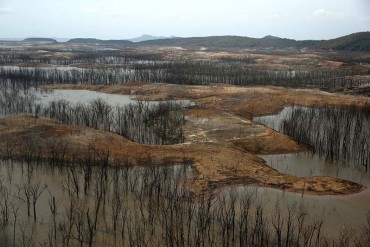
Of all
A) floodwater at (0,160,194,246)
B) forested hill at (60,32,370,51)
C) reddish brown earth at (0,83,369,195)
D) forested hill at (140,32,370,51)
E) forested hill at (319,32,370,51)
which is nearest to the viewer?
floodwater at (0,160,194,246)

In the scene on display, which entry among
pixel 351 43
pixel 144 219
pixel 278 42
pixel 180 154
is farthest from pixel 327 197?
pixel 278 42

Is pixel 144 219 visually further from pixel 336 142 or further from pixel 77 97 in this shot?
pixel 77 97

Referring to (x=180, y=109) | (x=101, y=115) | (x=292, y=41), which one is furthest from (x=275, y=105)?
(x=292, y=41)

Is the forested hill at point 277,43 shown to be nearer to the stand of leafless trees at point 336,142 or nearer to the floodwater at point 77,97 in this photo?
the floodwater at point 77,97

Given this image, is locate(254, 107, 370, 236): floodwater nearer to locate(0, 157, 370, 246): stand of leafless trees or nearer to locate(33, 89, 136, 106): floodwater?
locate(0, 157, 370, 246): stand of leafless trees

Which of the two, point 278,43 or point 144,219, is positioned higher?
point 278,43

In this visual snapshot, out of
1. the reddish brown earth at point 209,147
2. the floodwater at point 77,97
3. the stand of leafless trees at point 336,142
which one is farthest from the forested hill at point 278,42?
the stand of leafless trees at point 336,142

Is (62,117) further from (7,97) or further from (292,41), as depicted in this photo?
(292,41)

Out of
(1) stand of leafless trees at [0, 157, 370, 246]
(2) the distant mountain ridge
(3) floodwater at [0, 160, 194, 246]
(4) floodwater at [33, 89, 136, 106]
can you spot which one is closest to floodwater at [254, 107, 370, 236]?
(1) stand of leafless trees at [0, 157, 370, 246]
